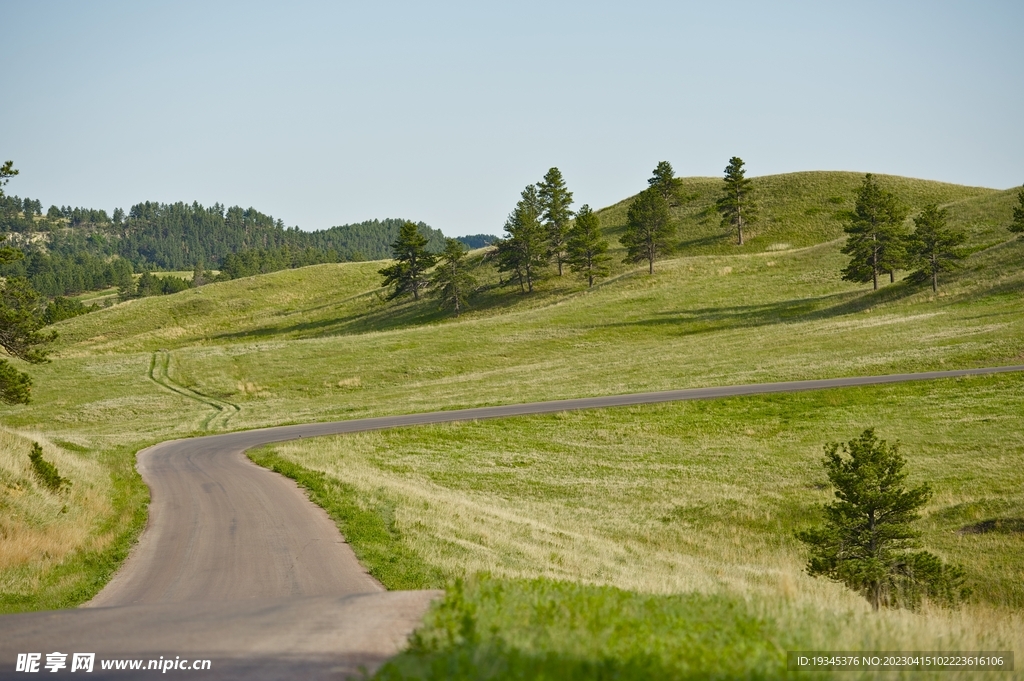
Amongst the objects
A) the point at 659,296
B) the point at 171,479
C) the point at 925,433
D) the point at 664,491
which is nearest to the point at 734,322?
the point at 659,296

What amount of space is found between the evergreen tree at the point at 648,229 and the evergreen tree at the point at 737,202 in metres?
16.5

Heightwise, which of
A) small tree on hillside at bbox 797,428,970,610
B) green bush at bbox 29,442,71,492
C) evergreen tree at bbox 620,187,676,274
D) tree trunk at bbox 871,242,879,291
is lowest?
small tree on hillside at bbox 797,428,970,610

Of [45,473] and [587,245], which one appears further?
[587,245]

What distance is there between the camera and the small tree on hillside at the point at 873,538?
1739 cm

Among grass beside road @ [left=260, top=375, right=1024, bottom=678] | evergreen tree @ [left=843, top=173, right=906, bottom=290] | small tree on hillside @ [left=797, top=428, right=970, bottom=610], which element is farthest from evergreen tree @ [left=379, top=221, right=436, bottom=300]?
small tree on hillside @ [left=797, top=428, right=970, bottom=610]

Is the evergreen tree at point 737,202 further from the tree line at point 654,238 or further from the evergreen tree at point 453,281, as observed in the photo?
the evergreen tree at point 453,281

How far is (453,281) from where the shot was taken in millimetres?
Answer: 94688

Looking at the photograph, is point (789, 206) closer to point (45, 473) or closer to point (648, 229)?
point (648, 229)

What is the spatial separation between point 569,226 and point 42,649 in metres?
104

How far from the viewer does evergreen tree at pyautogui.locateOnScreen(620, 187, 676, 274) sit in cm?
9062

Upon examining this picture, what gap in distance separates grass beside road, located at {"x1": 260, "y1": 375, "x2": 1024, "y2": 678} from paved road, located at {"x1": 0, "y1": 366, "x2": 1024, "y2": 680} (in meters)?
1.13

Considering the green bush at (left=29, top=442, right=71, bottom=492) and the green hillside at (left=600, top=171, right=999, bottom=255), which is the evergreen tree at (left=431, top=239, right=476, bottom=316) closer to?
the green hillside at (left=600, top=171, right=999, bottom=255)

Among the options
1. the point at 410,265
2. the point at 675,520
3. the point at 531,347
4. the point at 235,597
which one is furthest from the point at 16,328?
the point at 410,265

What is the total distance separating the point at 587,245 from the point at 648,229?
24.1 feet
